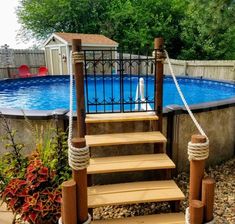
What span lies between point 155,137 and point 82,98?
0.99 metres

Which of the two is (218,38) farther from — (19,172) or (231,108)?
(19,172)

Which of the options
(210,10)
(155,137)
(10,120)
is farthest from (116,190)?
(210,10)

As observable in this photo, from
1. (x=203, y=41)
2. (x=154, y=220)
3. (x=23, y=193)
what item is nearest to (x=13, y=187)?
(x=23, y=193)

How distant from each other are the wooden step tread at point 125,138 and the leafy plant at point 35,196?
0.65m

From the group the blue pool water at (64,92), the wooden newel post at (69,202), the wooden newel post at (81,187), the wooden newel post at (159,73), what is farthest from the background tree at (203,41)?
the wooden newel post at (69,202)

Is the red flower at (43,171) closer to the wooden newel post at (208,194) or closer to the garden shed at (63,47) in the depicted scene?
the wooden newel post at (208,194)

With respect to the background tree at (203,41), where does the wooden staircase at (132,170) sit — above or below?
below

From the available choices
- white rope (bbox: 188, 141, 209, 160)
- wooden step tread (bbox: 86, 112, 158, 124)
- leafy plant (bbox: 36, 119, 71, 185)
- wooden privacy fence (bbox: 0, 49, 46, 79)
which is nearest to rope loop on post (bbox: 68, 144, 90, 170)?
white rope (bbox: 188, 141, 209, 160)

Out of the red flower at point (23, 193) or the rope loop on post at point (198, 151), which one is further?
the red flower at point (23, 193)

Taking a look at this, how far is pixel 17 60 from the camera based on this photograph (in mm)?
14781

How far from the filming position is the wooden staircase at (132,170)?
8.50ft

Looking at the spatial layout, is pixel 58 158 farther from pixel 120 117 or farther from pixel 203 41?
pixel 203 41

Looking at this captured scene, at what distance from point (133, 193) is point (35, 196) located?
0.95 metres

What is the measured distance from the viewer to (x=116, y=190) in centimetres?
277
